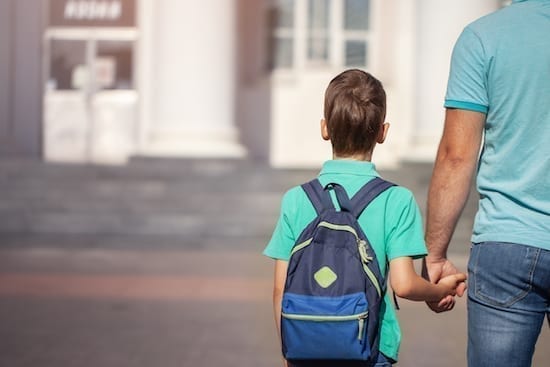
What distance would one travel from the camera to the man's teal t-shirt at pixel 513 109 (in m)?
2.70

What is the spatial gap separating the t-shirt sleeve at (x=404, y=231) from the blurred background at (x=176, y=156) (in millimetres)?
3288

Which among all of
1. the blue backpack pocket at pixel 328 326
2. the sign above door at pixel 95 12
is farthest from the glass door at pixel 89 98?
the blue backpack pocket at pixel 328 326

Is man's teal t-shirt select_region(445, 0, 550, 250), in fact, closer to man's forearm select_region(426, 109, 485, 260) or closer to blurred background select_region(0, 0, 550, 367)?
man's forearm select_region(426, 109, 485, 260)

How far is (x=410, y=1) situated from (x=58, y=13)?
5.96 meters

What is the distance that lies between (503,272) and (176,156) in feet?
39.9

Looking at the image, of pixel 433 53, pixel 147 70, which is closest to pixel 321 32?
pixel 147 70

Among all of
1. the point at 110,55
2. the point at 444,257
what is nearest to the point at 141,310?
the point at 444,257

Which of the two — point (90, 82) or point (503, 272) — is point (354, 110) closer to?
point (503, 272)

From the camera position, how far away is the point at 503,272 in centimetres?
268

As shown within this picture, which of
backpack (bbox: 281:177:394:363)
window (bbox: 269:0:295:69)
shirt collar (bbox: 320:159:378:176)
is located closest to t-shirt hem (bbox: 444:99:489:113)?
shirt collar (bbox: 320:159:378:176)

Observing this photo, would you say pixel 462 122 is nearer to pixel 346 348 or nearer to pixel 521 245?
pixel 521 245

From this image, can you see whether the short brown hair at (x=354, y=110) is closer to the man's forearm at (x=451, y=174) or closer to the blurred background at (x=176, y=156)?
the man's forearm at (x=451, y=174)

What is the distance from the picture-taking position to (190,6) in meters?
14.4

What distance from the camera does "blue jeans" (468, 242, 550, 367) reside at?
8.71ft
